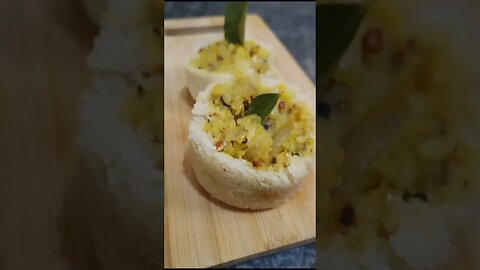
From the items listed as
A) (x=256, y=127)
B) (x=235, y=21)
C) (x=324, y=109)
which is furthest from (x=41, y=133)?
(x=235, y=21)

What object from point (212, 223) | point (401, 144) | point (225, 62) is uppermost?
point (225, 62)

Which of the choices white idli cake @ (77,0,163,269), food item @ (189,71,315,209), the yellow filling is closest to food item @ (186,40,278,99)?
the yellow filling

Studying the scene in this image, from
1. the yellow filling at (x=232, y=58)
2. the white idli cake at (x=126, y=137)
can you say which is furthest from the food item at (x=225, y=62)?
the white idli cake at (x=126, y=137)

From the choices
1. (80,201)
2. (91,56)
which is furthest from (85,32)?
(80,201)

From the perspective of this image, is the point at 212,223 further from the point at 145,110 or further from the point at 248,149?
the point at 145,110

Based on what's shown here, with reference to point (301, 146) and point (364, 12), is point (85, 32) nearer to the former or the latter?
point (364, 12)

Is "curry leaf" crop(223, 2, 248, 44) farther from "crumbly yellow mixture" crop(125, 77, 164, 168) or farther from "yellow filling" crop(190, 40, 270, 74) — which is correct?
"crumbly yellow mixture" crop(125, 77, 164, 168)
